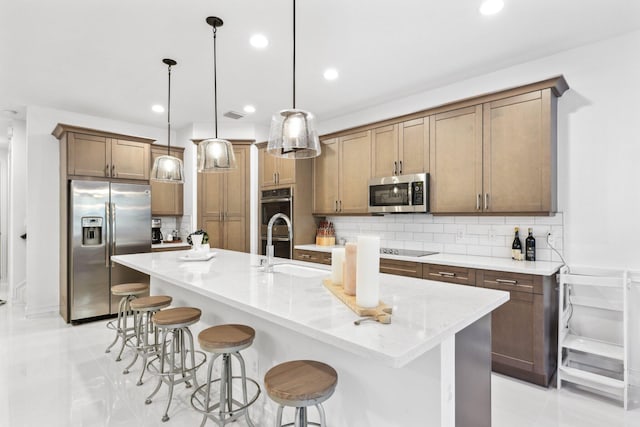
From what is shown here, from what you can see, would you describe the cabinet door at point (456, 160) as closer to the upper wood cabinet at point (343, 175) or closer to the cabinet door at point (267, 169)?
the upper wood cabinet at point (343, 175)

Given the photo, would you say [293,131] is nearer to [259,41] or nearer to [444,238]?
[259,41]

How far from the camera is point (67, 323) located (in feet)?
13.5

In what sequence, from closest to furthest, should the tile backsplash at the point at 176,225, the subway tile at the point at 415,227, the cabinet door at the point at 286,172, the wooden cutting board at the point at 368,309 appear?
the wooden cutting board at the point at 368,309 → the subway tile at the point at 415,227 → the cabinet door at the point at 286,172 → the tile backsplash at the point at 176,225

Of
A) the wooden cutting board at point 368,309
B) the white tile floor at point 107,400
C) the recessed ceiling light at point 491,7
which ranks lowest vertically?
the white tile floor at point 107,400

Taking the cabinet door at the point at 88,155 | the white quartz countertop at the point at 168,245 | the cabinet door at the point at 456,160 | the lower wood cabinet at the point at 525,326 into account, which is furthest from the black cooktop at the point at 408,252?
the cabinet door at the point at 88,155

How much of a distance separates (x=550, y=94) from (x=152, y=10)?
10.2 ft

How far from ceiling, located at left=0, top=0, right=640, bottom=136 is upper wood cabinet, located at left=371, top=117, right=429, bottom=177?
1.50ft

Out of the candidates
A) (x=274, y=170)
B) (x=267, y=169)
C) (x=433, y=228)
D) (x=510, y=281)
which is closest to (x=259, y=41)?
(x=274, y=170)

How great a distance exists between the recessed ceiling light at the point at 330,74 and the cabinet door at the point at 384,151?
2.82 ft

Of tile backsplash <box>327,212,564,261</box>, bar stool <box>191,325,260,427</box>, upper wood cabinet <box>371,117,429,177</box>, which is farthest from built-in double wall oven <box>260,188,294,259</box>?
bar stool <box>191,325,260,427</box>

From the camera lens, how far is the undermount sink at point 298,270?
2.27 m

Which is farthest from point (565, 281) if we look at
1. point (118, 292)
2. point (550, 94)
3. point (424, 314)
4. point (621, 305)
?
point (118, 292)

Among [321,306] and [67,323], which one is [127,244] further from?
[321,306]

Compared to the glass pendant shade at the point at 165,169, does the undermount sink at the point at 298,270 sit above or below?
below
